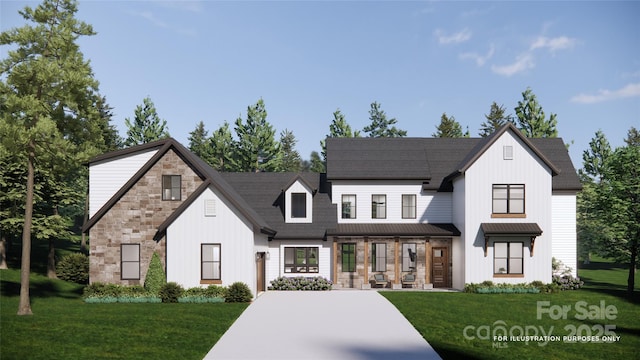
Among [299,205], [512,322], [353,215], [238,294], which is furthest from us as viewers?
[353,215]

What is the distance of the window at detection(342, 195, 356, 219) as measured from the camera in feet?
121

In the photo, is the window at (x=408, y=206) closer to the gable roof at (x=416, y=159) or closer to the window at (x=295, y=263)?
the gable roof at (x=416, y=159)

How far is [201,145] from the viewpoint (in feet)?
273

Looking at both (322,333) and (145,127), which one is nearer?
(322,333)

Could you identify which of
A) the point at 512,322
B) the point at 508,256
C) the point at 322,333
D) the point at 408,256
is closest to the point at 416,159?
the point at 408,256

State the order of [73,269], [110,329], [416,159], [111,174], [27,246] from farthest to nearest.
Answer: [416,159] → [73,269] → [111,174] → [27,246] → [110,329]

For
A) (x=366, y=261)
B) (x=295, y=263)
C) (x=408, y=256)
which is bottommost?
(x=295, y=263)

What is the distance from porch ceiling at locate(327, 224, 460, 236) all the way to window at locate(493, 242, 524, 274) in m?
2.59

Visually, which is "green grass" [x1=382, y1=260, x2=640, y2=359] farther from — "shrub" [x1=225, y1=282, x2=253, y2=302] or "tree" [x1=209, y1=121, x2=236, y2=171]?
"tree" [x1=209, y1=121, x2=236, y2=171]

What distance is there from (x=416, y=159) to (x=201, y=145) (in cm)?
5139

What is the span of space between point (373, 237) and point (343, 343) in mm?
18212

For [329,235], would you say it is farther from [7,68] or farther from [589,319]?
[7,68]

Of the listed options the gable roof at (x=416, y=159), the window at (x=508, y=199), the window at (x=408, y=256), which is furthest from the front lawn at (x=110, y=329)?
the window at (x=508, y=199)

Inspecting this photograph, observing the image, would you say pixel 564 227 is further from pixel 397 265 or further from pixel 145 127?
pixel 145 127
